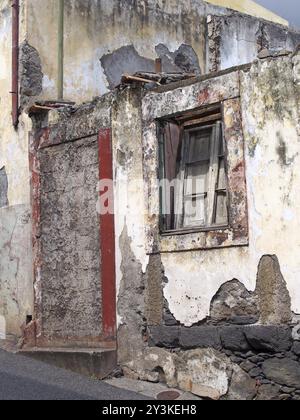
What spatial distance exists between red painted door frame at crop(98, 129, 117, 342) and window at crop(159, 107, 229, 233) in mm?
832

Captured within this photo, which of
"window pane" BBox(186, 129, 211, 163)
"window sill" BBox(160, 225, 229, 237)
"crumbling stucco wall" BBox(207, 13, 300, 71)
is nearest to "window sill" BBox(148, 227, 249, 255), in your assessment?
"window sill" BBox(160, 225, 229, 237)

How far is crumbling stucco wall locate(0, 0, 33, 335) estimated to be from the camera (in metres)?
10.3

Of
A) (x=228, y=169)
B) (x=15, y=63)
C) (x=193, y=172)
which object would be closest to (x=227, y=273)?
(x=228, y=169)

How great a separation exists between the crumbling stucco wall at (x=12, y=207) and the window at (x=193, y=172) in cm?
282

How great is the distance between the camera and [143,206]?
8352 millimetres

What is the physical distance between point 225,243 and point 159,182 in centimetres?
129

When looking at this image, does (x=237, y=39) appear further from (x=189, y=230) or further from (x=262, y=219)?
(x=262, y=219)

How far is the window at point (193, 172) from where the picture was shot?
7902 millimetres

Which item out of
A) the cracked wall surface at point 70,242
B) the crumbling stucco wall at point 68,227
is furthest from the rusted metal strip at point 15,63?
the cracked wall surface at point 70,242

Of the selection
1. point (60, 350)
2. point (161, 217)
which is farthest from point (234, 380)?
point (60, 350)

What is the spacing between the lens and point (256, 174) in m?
7.29

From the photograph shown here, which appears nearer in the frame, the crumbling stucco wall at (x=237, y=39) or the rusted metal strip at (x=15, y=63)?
the rusted metal strip at (x=15, y=63)

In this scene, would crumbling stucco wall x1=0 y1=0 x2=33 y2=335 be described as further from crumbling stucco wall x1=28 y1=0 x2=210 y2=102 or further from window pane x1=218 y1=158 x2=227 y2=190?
window pane x1=218 y1=158 x2=227 y2=190

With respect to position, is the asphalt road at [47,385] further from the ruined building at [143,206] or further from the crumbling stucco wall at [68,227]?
the crumbling stucco wall at [68,227]
